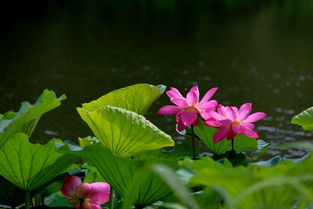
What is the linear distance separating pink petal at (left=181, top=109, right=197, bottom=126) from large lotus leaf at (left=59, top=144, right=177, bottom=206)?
0.25 meters

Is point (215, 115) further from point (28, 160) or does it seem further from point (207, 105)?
point (28, 160)

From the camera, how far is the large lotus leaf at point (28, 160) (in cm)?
132

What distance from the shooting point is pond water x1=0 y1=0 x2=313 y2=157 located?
8.84 metres

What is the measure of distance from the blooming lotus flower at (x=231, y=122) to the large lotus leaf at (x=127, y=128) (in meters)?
0.13

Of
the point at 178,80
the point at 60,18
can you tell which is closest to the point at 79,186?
the point at 178,80

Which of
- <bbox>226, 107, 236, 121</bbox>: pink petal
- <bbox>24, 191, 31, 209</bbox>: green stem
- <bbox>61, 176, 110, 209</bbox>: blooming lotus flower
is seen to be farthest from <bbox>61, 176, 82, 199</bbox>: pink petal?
<bbox>226, 107, 236, 121</bbox>: pink petal

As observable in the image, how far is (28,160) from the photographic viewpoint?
1.34m

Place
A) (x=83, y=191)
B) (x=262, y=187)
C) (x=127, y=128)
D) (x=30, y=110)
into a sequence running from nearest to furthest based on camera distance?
(x=262, y=187)
(x=30, y=110)
(x=83, y=191)
(x=127, y=128)

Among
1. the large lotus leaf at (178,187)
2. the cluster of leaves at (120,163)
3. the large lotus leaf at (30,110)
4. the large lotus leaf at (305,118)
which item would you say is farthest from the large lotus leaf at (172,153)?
the large lotus leaf at (178,187)

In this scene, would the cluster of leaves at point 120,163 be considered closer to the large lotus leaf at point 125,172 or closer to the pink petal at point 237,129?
the large lotus leaf at point 125,172

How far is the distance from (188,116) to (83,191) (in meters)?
0.36

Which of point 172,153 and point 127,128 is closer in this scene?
point 127,128

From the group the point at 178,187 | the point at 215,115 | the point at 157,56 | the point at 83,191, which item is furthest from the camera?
the point at 157,56

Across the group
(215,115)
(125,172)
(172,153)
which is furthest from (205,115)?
(125,172)
